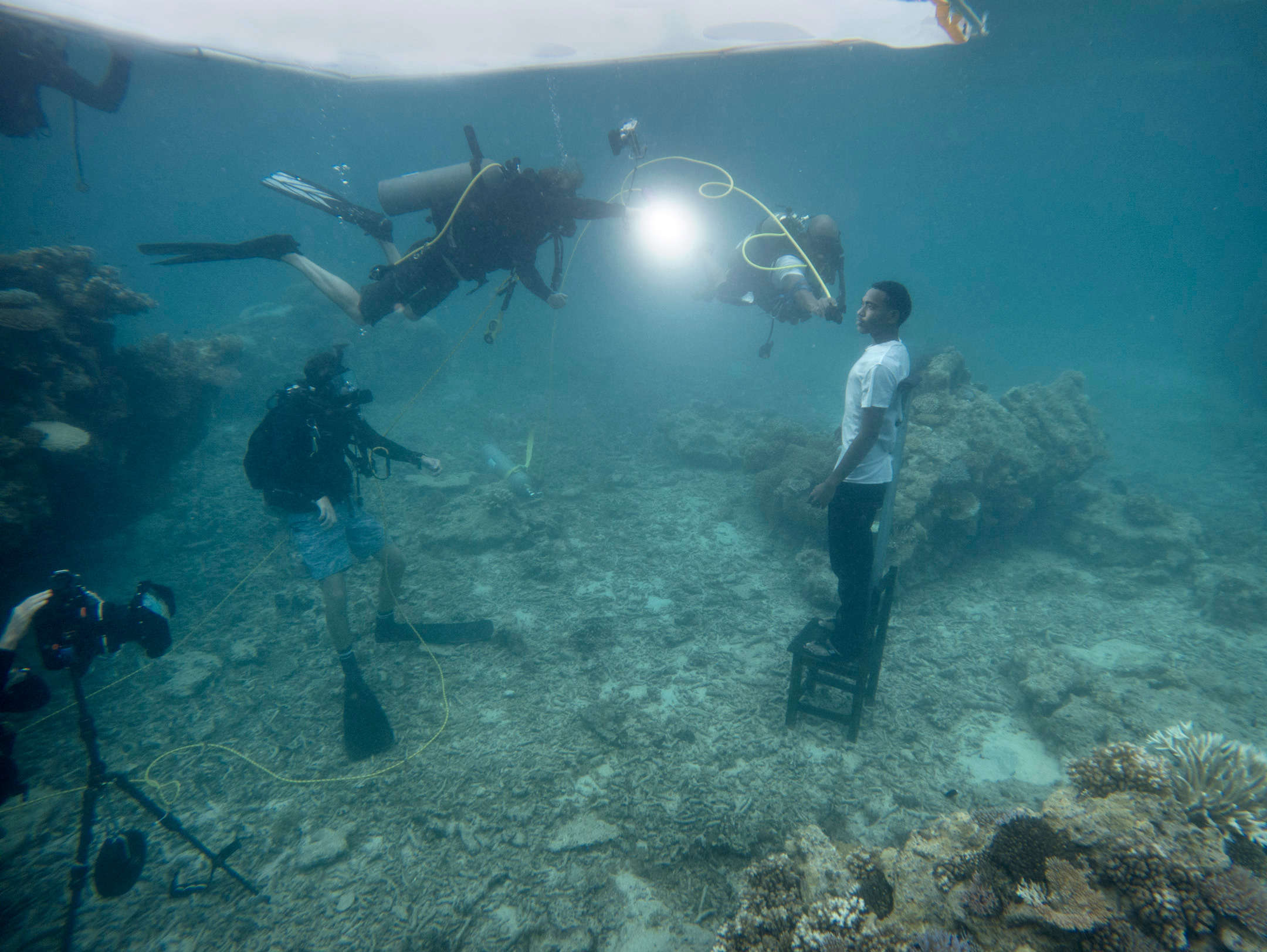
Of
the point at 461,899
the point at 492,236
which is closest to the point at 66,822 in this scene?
the point at 461,899

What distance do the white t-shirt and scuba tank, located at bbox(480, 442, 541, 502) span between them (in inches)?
237

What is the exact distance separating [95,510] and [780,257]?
10.5 meters

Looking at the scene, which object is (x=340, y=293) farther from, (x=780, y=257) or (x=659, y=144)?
(x=659, y=144)

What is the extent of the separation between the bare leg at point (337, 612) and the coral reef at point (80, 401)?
3721 mm

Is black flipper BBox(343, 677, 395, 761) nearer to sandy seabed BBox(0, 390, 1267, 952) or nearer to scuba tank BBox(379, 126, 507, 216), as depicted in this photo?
sandy seabed BBox(0, 390, 1267, 952)

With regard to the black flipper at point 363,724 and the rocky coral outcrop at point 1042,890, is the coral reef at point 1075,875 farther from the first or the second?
the black flipper at point 363,724

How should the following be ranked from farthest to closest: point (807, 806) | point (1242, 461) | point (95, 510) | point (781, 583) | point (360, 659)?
1. point (1242, 461)
2. point (95, 510)
3. point (781, 583)
4. point (360, 659)
5. point (807, 806)

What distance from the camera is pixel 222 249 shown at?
5.20m

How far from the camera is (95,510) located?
22.6 feet

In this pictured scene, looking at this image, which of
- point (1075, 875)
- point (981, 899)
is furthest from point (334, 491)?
point (1075, 875)

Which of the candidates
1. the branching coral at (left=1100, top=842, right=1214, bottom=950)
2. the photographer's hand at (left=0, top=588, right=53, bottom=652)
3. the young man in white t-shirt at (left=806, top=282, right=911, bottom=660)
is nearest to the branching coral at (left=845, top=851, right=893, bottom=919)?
the branching coral at (left=1100, top=842, right=1214, bottom=950)

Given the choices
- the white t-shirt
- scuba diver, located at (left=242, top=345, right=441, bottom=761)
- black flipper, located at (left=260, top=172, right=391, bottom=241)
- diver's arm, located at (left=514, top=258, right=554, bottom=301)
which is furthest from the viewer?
black flipper, located at (left=260, top=172, right=391, bottom=241)

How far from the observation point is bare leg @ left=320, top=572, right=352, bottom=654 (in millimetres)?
4453

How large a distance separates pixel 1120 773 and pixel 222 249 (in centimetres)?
855
